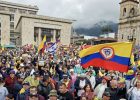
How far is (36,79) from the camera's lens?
361 inches

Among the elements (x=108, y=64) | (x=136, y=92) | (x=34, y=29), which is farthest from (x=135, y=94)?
(x=34, y=29)

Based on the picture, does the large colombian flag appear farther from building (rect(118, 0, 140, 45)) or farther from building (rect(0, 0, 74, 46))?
building (rect(118, 0, 140, 45))

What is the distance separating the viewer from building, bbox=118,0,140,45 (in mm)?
80250

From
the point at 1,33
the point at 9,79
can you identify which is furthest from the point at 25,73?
the point at 1,33

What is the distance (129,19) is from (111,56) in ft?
247

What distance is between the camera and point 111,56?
27.3 feet

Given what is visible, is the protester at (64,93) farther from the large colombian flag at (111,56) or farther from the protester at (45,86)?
the large colombian flag at (111,56)

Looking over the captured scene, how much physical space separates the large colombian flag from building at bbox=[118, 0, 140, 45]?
71.0 m

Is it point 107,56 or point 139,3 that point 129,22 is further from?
point 107,56

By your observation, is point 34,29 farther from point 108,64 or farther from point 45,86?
point 108,64

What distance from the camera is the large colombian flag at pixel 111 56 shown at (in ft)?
26.3

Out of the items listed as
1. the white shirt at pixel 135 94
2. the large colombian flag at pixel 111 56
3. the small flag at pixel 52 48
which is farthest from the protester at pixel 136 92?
the small flag at pixel 52 48

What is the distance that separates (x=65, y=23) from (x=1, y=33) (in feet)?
Result: 61.1

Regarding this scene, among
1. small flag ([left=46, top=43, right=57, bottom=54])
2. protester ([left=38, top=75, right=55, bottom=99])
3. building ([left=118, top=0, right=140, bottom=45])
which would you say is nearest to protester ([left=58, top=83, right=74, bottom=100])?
protester ([left=38, top=75, right=55, bottom=99])
